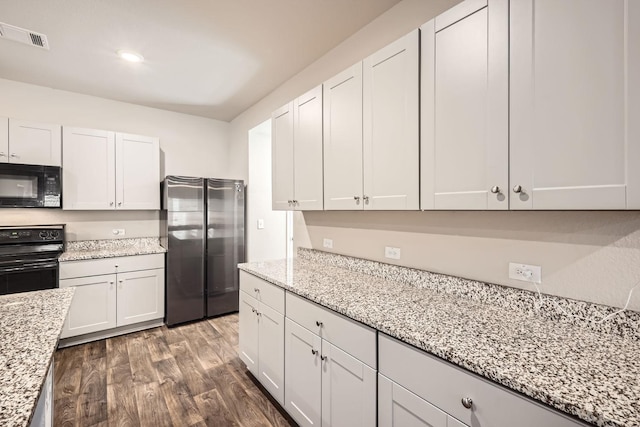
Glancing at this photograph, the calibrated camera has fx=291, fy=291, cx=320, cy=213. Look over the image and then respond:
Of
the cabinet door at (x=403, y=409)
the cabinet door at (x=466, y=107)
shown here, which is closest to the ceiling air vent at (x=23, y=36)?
the cabinet door at (x=466, y=107)

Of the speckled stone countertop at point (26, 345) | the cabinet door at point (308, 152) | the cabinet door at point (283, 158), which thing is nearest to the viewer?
the speckled stone countertop at point (26, 345)

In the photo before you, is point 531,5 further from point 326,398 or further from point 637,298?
point 326,398

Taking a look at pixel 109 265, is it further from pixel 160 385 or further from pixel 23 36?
pixel 23 36

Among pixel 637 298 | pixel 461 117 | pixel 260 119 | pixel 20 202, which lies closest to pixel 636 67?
pixel 461 117

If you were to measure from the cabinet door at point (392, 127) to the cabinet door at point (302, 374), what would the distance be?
872 millimetres

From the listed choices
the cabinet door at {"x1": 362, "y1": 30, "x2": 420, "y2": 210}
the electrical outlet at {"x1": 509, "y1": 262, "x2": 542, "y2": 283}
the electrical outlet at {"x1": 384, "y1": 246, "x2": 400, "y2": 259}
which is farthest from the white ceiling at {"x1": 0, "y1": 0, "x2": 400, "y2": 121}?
the electrical outlet at {"x1": 509, "y1": 262, "x2": 542, "y2": 283}

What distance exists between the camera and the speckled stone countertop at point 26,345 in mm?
691

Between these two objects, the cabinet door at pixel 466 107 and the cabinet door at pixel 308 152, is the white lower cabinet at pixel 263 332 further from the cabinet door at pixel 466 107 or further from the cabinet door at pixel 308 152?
the cabinet door at pixel 466 107

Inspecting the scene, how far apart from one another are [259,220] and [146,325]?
1824 mm

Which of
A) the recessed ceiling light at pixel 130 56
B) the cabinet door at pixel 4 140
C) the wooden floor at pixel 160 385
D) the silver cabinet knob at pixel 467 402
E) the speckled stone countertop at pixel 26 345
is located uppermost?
the recessed ceiling light at pixel 130 56

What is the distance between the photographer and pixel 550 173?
1047 mm

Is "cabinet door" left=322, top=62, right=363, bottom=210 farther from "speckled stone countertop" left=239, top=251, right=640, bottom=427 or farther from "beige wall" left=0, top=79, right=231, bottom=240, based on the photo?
"beige wall" left=0, top=79, right=231, bottom=240

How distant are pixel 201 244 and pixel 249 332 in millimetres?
1616

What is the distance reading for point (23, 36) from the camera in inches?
88.7
